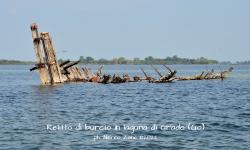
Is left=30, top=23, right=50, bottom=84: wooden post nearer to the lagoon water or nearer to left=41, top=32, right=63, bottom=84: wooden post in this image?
left=41, top=32, right=63, bottom=84: wooden post

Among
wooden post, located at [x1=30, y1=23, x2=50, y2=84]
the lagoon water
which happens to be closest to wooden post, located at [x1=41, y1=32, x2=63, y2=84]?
wooden post, located at [x1=30, y1=23, x2=50, y2=84]

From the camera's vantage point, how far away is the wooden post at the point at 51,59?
5344 centimetres

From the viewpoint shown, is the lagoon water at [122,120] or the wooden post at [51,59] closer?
the lagoon water at [122,120]

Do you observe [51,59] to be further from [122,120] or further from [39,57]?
[122,120]

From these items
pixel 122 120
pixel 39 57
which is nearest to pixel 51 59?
pixel 39 57

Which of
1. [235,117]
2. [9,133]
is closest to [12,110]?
[9,133]

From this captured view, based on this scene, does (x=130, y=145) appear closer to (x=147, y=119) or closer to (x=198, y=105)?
(x=147, y=119)

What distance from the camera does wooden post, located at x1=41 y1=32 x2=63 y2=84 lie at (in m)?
53.4

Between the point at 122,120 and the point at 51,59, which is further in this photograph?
the point at 51,59

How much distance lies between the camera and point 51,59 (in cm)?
5353

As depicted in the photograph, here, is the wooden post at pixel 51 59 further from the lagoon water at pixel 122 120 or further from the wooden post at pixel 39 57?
the lagoon water at pixel 122 120

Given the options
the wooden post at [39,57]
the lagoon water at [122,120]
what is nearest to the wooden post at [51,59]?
the wooden post at [39,57]

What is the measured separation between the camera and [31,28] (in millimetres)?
54156

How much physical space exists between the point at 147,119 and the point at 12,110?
891cm
